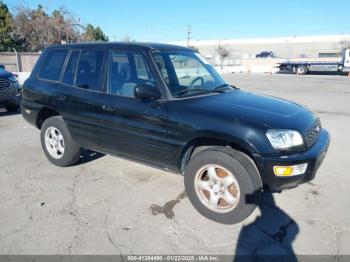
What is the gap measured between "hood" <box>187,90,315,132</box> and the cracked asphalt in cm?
105

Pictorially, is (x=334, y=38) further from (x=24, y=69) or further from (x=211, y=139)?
(x=211, y=139)

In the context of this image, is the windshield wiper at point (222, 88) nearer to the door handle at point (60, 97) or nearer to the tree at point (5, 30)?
the door handle at point (60, 97)

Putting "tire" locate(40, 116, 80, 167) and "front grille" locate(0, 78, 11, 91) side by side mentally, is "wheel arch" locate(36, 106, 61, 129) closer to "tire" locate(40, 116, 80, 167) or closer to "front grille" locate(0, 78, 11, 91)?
"tire" locate(40, 116, 80, 167)

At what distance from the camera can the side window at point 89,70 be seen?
4.38 meters

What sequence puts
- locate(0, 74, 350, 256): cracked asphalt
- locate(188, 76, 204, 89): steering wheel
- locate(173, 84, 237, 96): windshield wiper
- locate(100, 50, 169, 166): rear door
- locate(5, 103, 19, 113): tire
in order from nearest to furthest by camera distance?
locate(0, 74, 350, 256): cracked asphalt < locate(100, 50, 169, 166): rear door < locate(173, 84, 237, 96): windshield wiper < locate(188, 76, 204, 89): steering wheel < locate(5, 103, 19, 113): tire

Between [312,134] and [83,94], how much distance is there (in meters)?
2.98

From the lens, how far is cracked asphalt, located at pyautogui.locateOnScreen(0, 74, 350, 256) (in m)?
3.12

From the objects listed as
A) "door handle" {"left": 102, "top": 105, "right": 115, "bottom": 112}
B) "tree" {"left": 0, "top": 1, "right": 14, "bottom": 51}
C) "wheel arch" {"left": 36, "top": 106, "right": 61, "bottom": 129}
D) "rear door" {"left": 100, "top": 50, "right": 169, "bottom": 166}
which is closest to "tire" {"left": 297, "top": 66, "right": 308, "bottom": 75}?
"wheel arch" {"left": 36, "top": 106, "right": 61, "bottom": 129}

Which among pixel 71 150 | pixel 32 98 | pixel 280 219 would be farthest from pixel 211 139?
pixel 32 98

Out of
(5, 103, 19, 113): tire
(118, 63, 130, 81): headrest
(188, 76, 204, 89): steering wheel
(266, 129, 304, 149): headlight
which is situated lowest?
(5, 103, 19, 113): tire

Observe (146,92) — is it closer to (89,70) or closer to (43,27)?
(89,70)

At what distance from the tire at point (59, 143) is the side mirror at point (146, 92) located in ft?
5.53

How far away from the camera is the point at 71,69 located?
475 cm

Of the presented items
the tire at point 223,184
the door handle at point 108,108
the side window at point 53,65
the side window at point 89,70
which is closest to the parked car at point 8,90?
the side window at point 53,65
